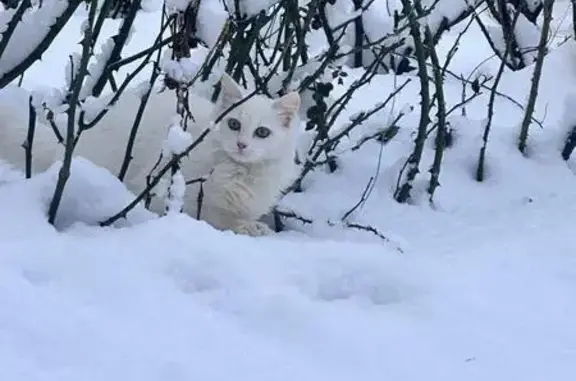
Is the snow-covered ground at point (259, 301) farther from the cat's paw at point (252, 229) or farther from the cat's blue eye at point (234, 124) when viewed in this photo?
the cat's blue eye at point (234, 124)

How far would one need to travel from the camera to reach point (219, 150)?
4059 mm

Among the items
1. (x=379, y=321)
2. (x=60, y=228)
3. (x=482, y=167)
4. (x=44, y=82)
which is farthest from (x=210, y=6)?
(x=44, y=82)

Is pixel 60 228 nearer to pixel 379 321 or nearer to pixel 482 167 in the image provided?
pixel 379 321

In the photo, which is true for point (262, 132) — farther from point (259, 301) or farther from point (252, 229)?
point (259, 301)

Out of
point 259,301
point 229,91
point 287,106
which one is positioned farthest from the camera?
point 287,106

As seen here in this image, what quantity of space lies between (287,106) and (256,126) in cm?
15

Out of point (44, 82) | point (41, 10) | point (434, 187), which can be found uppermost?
point (41, 10)

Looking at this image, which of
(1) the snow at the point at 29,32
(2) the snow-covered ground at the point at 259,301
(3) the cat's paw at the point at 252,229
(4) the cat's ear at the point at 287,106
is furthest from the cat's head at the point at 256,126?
(1) the snow at the point at 29,32

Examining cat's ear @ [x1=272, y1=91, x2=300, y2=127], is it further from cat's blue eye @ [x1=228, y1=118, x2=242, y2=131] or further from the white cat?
cat's blue eye @ [x1=228, y1=118, x2=242, y2=131]

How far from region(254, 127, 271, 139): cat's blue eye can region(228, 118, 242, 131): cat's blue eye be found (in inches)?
2.8

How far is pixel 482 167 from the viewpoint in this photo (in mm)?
4543

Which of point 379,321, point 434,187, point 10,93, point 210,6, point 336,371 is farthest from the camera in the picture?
point 434,187

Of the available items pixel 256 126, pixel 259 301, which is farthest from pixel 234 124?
pixel 259 301

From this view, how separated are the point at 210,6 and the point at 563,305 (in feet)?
4.48
